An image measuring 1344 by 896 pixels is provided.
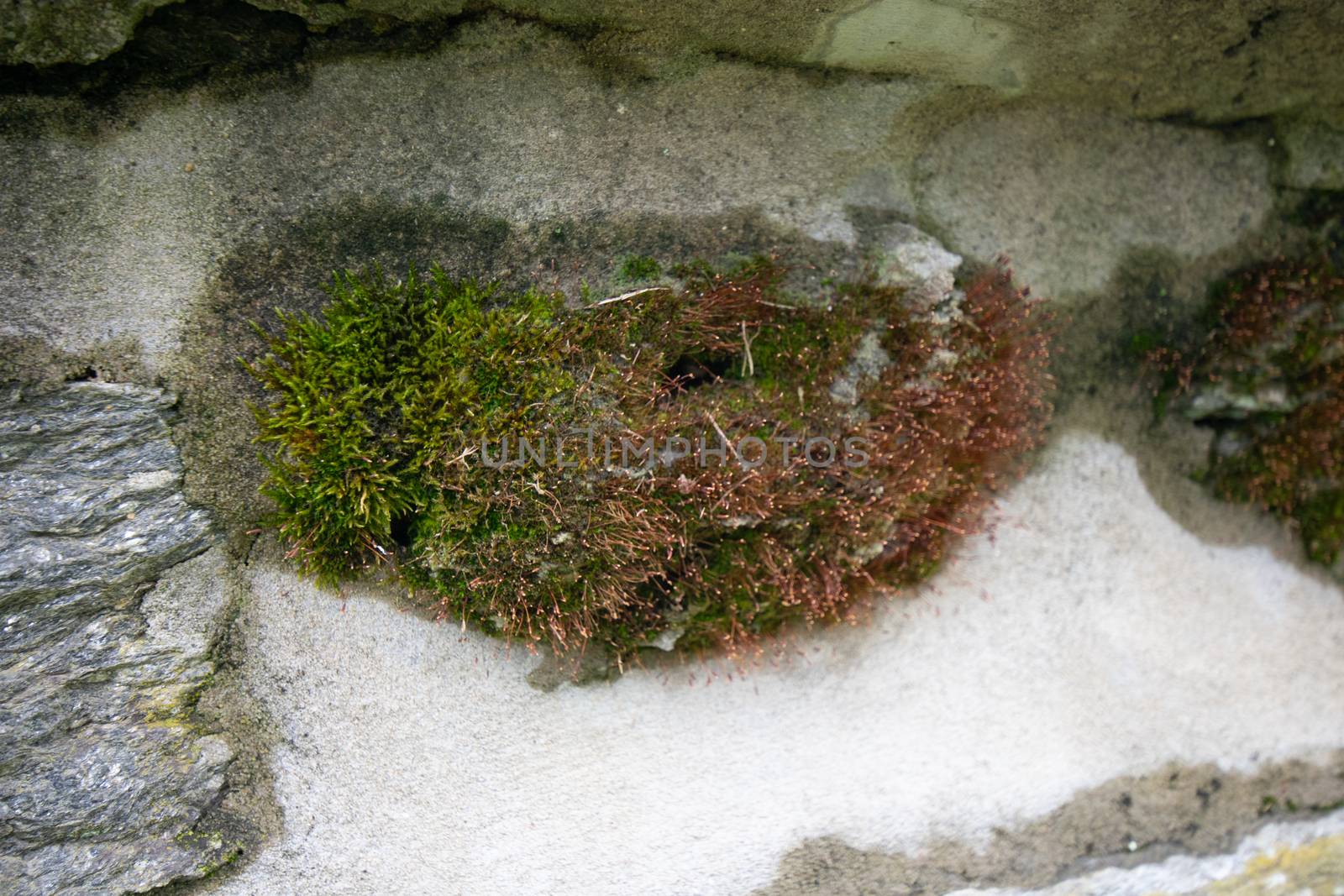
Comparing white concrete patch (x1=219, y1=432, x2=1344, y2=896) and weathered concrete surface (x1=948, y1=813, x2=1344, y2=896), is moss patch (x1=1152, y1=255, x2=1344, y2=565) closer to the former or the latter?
white concrete patch (x1=219, y1=432, x2=1344, y2=896)

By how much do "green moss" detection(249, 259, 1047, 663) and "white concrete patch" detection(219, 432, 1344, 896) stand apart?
1.11 ft

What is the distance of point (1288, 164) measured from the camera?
15.3 feet

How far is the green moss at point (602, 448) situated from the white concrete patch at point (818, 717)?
13.4 inches

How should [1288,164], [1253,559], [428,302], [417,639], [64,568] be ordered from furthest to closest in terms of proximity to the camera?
1. [1253,559]
2. [1288,164]
3. [417,639]
4. [428,302]
5. [64,568]

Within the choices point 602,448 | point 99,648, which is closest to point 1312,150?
point 602,448

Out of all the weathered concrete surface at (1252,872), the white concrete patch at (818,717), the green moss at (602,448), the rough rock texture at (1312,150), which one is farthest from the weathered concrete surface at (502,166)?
the weathered concrete surface at (1252,872)

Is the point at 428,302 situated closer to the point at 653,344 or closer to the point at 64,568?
the point at 653,344

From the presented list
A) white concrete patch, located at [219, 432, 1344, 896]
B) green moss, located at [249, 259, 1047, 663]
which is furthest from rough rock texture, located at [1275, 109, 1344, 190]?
green moss, located at [249, 259, 1047, 663]

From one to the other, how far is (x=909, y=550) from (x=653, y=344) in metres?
1.72

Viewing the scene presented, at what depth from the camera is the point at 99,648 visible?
347cm

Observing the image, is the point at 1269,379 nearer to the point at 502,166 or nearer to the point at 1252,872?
the point at 1252,872

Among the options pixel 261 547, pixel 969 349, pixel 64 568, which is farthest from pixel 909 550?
pixel 64 568

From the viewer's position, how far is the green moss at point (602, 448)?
352 cm

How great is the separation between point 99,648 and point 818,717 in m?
3.29
